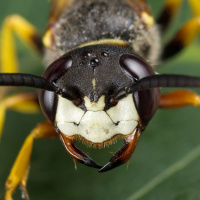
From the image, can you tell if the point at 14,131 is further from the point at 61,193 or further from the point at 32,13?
the point at 32,13

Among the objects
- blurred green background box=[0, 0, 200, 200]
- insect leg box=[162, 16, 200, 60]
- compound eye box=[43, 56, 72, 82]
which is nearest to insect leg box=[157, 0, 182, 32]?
insect leg box=[162, 16, 200, 60]

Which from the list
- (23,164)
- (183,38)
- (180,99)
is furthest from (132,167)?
(183,38)

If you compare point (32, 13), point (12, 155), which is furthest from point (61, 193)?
point (32, 13)

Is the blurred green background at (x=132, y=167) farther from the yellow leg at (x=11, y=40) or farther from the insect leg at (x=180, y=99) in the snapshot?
the yellow leg at (x=11, y=40)

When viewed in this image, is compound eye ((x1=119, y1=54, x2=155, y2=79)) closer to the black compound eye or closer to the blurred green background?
the black compound eye

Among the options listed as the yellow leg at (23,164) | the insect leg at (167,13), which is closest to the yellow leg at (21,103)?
the yellow leg at (23,164)

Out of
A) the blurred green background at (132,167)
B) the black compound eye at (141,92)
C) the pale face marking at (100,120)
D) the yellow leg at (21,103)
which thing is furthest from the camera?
the yellow leg at (21,103)

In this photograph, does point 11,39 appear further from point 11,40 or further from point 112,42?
point 112,42
